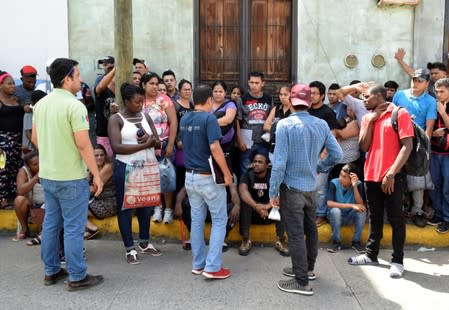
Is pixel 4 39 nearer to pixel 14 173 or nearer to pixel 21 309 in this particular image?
pixel 14 173

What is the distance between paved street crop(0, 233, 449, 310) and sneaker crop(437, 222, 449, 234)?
0.77 feet

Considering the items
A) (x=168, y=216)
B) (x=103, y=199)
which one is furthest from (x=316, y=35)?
(x=103, y=199)

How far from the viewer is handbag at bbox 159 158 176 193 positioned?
5.47 metres

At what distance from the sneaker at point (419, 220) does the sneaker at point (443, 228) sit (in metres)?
0.16

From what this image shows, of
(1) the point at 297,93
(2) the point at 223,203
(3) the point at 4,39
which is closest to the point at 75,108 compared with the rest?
(2) the point at 223,203

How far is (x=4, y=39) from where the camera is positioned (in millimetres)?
7199

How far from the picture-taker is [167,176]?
18.0ft

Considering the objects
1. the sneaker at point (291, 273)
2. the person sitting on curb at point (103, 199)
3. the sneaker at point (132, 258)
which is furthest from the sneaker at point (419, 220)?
the person sitting on curb at point (103, 199)

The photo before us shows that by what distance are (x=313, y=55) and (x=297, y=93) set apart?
125 inches

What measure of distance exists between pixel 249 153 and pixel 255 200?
0.74 meters

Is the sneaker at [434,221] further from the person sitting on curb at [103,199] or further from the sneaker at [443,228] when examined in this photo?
the person sitting on curb at [103,199]

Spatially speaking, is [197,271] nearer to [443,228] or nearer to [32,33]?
[443,228]

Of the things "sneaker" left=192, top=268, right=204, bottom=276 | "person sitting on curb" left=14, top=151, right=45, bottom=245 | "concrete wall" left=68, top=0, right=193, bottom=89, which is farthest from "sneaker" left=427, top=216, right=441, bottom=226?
"person sitting on curb" left=14, top=151, right=45, bottom=245

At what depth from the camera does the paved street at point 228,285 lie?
4.02 meters
